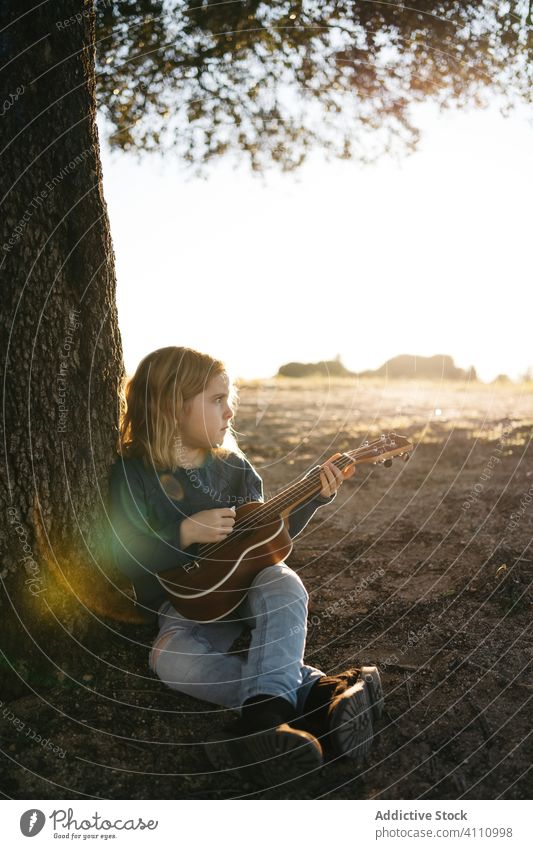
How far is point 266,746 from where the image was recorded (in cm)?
252

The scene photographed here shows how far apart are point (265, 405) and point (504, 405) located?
426cm

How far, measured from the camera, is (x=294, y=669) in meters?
2.89

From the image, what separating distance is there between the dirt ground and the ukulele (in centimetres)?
38

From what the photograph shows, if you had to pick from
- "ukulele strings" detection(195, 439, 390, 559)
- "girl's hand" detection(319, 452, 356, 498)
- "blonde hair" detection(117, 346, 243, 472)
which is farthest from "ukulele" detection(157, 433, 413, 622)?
"blonde hair" detection(117, 346, 243, 472)

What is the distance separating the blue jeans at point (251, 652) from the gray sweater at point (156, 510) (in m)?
0.28

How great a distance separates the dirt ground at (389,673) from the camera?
8.57 ft

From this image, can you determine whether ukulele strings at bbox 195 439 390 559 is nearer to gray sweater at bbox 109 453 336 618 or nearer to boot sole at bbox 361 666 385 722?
gray sweater at bbox 109 453 336 618

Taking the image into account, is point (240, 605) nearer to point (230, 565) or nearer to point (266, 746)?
point (230, 565)

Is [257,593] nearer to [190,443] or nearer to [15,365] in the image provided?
[190,443]

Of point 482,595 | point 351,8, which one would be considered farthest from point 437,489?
point 351,8

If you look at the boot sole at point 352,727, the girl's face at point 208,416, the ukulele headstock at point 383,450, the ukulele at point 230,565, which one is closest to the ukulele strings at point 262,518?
the ukulele at point 230,565

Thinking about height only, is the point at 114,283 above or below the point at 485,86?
below

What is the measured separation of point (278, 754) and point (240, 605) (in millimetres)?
964

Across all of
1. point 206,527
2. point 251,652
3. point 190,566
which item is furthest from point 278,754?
point 206,527
